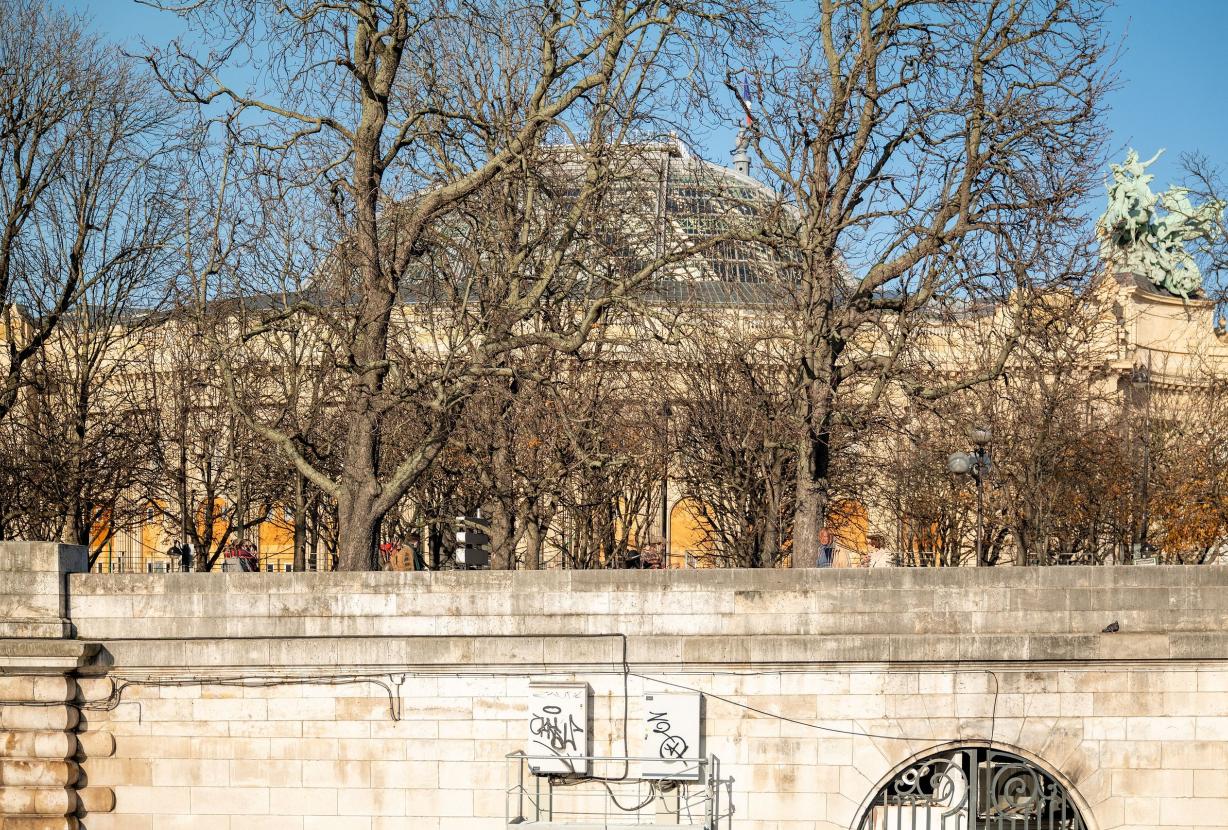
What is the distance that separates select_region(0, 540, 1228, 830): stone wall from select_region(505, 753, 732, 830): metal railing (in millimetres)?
121

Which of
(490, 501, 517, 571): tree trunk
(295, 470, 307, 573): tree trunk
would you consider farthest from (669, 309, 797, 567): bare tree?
(295, 470, 307, 573): tree trunk

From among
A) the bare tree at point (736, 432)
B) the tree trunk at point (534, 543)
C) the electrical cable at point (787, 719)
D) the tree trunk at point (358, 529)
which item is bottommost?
the electrical cable at point (787, 719)

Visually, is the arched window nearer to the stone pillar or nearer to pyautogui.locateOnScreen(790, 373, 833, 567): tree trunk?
pyautogui.locateOnScreen(790, 373, 833, 567): tree trunk

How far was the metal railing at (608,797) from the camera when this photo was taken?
16.9 m

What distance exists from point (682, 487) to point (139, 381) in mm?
13866

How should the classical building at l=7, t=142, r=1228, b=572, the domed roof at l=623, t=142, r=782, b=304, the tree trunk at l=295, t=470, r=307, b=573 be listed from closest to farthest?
the domed roof at l=623, t=142, r=782, b=304 → the classical building at l=7, t=142, r=1228, b=572 → the tree trunk at l=295, t=470, r=307, b=573


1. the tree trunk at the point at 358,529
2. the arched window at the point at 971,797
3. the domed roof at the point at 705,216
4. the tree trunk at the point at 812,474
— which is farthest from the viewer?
the domed roof at the point at 705,216

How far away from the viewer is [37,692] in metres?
17.1

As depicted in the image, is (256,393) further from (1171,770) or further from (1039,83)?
(1171,770)

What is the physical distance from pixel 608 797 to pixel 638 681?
1.31 m

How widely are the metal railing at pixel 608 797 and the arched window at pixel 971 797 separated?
5.66 feet

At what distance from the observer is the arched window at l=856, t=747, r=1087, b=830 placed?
16.9 meters

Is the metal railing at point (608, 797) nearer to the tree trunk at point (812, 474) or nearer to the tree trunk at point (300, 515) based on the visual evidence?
the tree trunk at point (812, 474)

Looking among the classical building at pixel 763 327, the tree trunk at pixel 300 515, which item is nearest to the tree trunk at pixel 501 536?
the classical building at pixel 763 327
